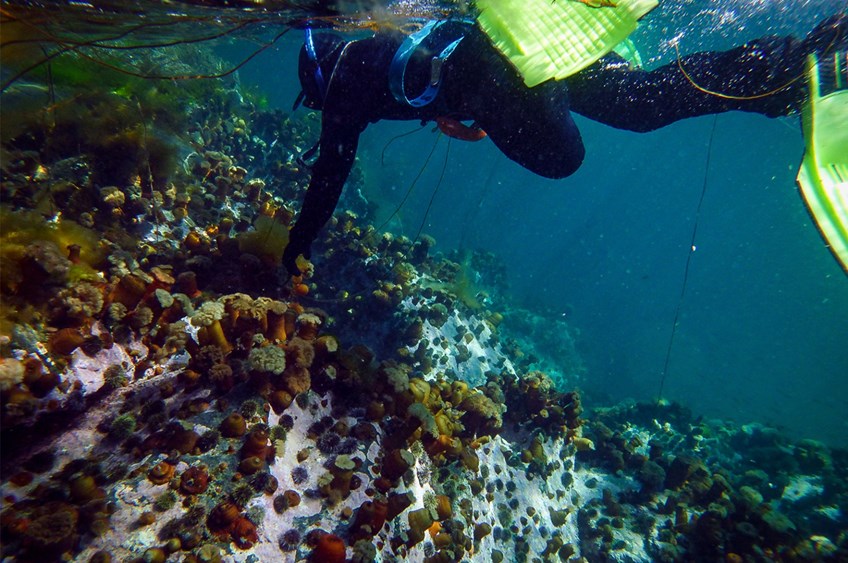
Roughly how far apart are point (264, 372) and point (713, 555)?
6.55 m

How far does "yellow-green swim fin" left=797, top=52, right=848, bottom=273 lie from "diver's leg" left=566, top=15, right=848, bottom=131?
66cm

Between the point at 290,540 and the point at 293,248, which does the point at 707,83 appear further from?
the point at 290,540

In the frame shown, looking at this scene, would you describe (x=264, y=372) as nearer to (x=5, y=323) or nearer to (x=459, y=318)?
(x=5, y=323)

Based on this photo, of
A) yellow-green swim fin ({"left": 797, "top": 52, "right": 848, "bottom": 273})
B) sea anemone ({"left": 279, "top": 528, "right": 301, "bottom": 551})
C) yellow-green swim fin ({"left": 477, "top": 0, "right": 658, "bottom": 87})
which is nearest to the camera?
yellow-green swim fin ({"left": 797, "top": 52, "right": 848, "bottom": 273})

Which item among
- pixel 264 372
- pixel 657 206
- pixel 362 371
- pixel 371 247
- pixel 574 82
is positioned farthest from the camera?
pixel 657 206

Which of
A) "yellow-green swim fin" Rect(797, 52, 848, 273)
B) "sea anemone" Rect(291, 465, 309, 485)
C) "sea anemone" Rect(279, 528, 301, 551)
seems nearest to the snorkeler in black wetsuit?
"yellow-green swim fin" Rect(797, 52, 848, 273)

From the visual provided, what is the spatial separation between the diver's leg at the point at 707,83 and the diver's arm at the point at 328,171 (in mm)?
2224

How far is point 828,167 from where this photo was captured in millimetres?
1747

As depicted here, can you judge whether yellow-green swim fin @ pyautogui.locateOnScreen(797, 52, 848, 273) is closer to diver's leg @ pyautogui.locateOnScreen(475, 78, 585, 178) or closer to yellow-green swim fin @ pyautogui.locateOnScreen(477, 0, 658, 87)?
yellow-green swim fin @ pyautogui.locateOnScreen(477, 0, 658, 87)

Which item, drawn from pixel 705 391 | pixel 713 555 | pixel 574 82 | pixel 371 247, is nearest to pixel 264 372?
pixel 574 82

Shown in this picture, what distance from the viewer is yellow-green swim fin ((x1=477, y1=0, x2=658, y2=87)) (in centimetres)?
205

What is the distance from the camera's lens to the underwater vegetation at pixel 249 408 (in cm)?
233

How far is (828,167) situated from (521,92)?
5.84 feet

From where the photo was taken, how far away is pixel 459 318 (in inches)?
315
